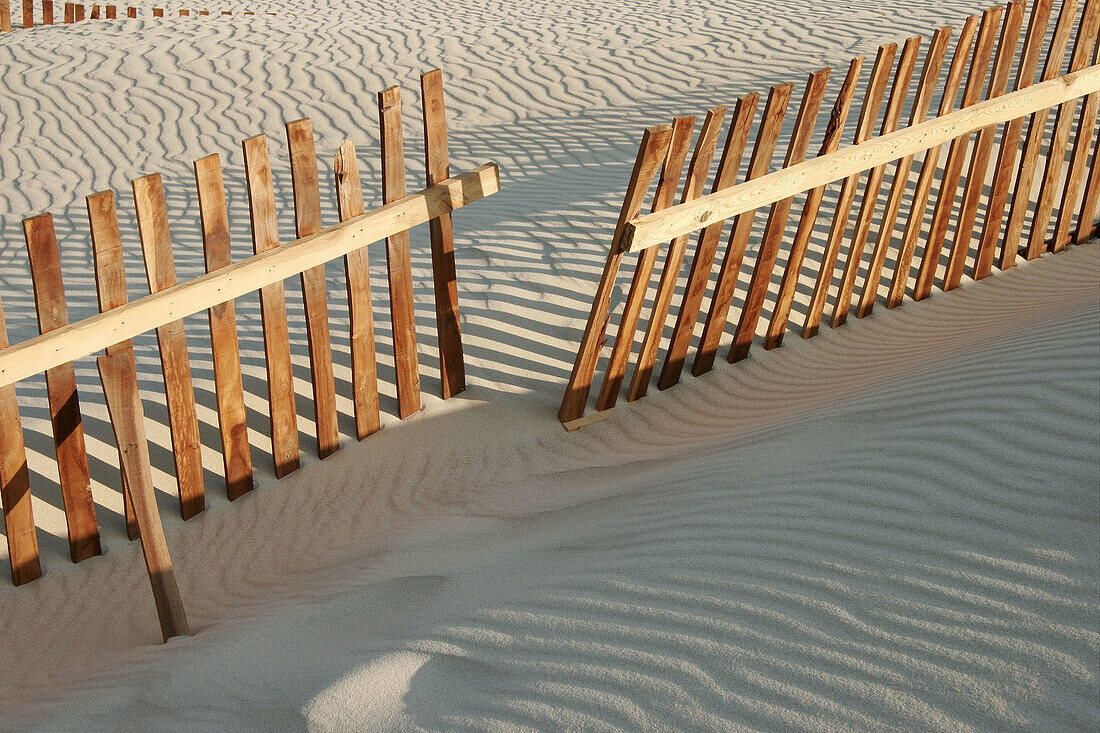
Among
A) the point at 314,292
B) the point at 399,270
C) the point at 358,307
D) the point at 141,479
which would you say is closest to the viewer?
the point at 141,479

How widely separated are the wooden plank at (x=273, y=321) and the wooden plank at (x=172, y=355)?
13.8 inches

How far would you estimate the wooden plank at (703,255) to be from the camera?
449 centimetres

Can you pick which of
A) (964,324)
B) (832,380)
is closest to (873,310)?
(964,324)

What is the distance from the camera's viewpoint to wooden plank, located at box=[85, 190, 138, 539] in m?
3.47

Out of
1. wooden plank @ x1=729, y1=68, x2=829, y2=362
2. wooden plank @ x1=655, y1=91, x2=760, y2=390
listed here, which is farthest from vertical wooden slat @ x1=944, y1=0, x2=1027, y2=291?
wooden plank @ x1=655, y1=91, x2=760, y2=390

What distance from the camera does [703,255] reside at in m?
4.94

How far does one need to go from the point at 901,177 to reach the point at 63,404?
176 inches

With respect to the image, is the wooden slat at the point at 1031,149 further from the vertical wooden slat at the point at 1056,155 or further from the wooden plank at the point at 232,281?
the wooden plank at the point at 232,281

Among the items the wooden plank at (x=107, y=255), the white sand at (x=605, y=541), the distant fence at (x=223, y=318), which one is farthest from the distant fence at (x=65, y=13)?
the wooden plank at (x=107, y=255)

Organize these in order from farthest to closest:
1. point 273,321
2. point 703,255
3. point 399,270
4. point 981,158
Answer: point 981,158 → point 703,255 → point 399,270 → point 273,321

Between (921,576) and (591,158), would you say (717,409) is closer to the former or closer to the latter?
(921,576)

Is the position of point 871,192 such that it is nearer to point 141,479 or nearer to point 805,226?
point 805,226

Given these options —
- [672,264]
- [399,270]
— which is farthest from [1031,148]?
[399,270]

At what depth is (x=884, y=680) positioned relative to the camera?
2.29m
